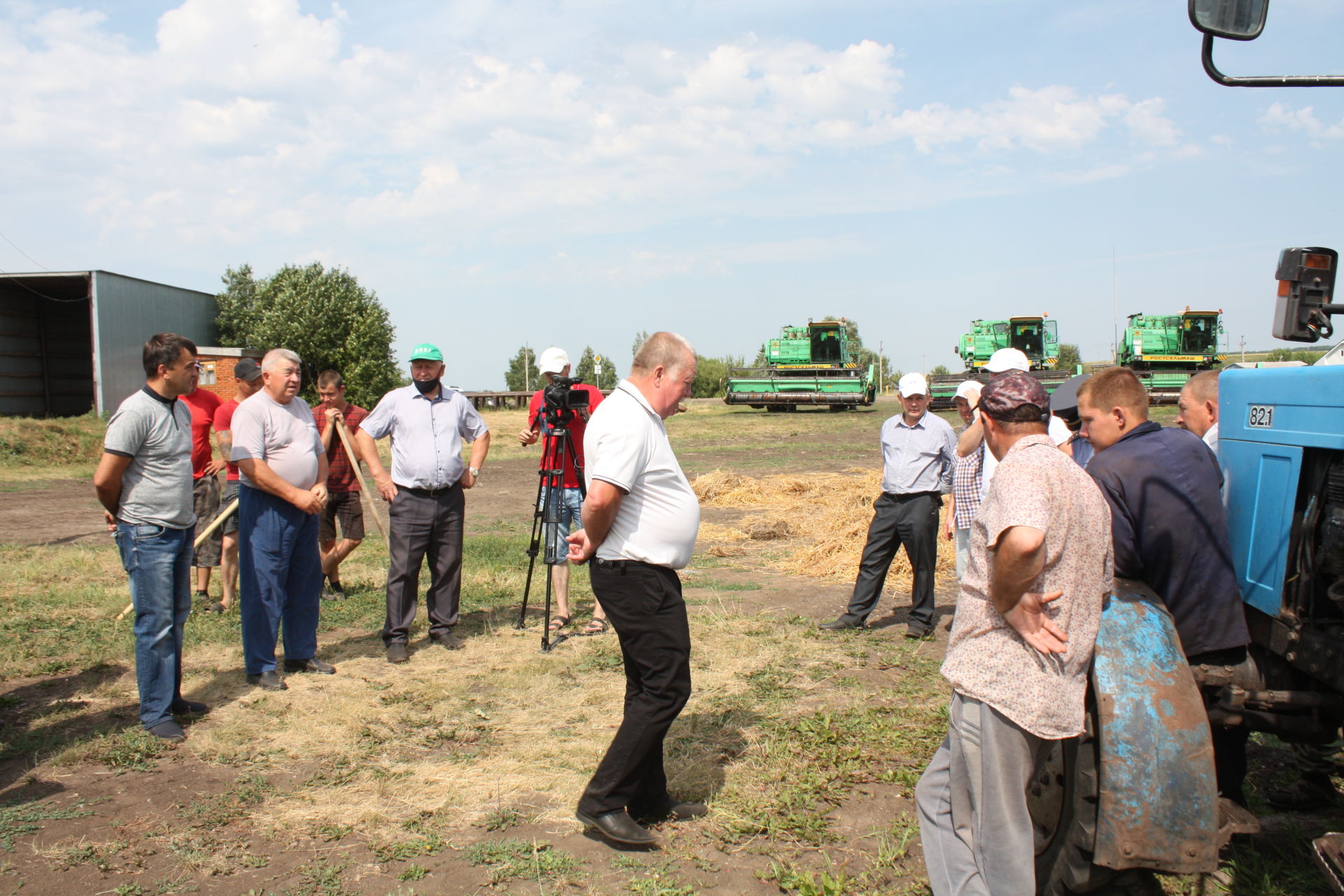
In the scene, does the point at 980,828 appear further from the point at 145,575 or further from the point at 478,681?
the point at 145,575

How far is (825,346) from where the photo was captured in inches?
1497

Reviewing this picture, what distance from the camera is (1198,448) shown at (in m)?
3.13

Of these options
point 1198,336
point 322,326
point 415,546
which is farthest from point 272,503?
point 322,326

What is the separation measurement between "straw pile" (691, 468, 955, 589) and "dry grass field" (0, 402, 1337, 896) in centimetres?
79

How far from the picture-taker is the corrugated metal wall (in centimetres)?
2780

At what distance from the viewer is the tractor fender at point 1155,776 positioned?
100 inches

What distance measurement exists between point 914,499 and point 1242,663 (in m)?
3.37

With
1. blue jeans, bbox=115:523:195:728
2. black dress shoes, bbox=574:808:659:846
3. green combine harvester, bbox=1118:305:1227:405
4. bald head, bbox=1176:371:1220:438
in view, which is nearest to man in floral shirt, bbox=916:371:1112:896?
black dress shoes, bbox=574:808:659:846

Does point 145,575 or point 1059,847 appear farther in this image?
point 145,575

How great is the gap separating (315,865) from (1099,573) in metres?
3.03

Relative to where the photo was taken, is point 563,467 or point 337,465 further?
point 337,465

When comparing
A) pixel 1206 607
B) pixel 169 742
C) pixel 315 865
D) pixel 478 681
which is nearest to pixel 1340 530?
pixel 1206 607

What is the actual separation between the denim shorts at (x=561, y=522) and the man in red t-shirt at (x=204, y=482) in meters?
2.93

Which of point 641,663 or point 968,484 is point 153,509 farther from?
point 968,484
